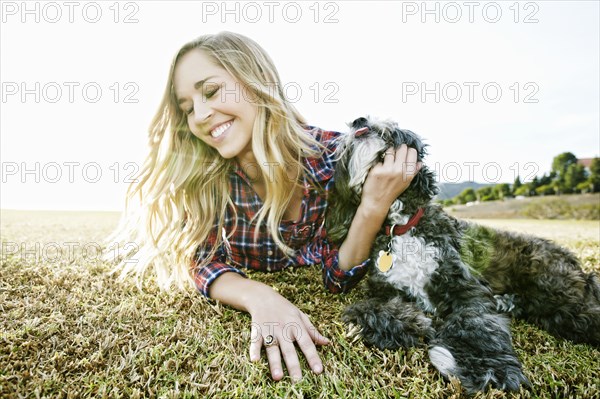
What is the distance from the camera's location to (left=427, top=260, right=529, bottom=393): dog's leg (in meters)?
1.99

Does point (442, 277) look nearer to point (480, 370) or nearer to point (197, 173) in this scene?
point (480, 370)

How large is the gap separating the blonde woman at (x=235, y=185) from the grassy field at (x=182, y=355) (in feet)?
1.36

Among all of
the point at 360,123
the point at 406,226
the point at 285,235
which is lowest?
the point at 285,235

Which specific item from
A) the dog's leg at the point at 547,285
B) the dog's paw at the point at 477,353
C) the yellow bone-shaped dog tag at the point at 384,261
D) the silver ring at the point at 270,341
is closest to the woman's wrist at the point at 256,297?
the silver ring at the point at 270,341

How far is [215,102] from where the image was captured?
3.16 meters

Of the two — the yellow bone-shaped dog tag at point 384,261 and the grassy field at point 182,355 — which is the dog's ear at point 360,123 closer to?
the yellow bone-shaped dog tag at point 384,261

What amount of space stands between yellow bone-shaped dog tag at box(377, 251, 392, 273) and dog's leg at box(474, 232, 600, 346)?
74 centimetres

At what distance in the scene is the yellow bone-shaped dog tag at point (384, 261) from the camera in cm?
273

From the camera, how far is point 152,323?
2.43 metres

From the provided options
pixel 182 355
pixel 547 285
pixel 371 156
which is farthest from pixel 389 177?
pixel 182 355

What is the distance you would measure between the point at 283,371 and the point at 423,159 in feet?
5.51

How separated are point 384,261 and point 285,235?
101 centimetres

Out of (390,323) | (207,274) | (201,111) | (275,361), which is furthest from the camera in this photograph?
(201,111)

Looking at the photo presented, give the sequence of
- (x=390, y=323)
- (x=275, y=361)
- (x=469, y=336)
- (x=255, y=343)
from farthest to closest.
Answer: (x=390, y=323) < (x=469, y=336) < (x=255, y=343) < (x=275, y=361)
